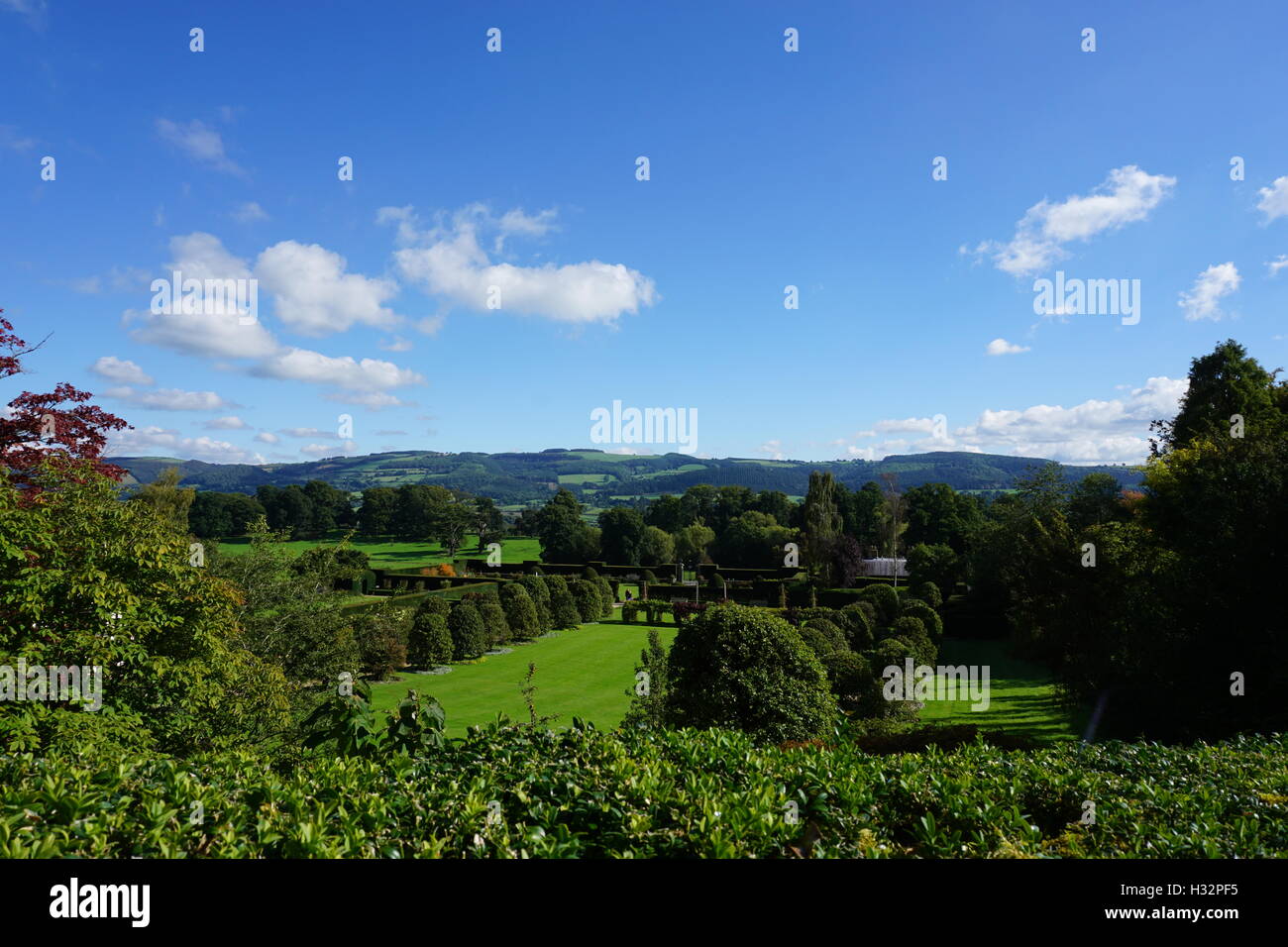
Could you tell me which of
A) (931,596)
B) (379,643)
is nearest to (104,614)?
(379,643)

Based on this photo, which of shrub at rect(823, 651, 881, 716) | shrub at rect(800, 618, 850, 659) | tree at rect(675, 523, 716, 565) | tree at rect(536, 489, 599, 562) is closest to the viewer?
shrub at rect(823, 651, 881, 716)

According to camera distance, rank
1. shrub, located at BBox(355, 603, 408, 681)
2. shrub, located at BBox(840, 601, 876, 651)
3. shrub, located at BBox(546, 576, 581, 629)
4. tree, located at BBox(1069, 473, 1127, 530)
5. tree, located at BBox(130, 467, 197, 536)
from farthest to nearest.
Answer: shrub, located at BBox(546, 576, 581, 629) < tree, located at BBox(130, 467, 197, 536) < tree, located at BBox(1069, 473, 1127, 530) < shrub, located at BBox(840, 601, 876, 651) < shrub, located at BBox(355, 603, 408, 681)

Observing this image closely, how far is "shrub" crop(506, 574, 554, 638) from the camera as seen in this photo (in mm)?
37406

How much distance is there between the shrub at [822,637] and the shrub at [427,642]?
599 inches

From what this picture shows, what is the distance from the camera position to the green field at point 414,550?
248 ft

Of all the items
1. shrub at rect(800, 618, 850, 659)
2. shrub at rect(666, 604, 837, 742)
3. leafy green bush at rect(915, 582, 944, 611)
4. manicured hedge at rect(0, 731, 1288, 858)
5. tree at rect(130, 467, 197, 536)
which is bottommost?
leafy green bush at rect(915, 582, 944, 611)

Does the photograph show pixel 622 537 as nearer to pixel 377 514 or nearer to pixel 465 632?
pixel 465 632

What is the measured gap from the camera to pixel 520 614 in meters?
35.2

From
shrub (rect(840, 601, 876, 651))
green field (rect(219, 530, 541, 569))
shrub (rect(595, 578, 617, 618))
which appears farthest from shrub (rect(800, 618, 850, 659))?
green field (rect(219, 530, 541, 569))

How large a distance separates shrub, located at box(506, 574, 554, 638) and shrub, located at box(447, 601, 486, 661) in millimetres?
6299

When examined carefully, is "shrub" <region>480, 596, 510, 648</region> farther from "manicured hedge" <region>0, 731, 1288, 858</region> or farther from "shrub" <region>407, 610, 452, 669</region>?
"manicured hedge" <region>0, 731, 1288, 858</region>
